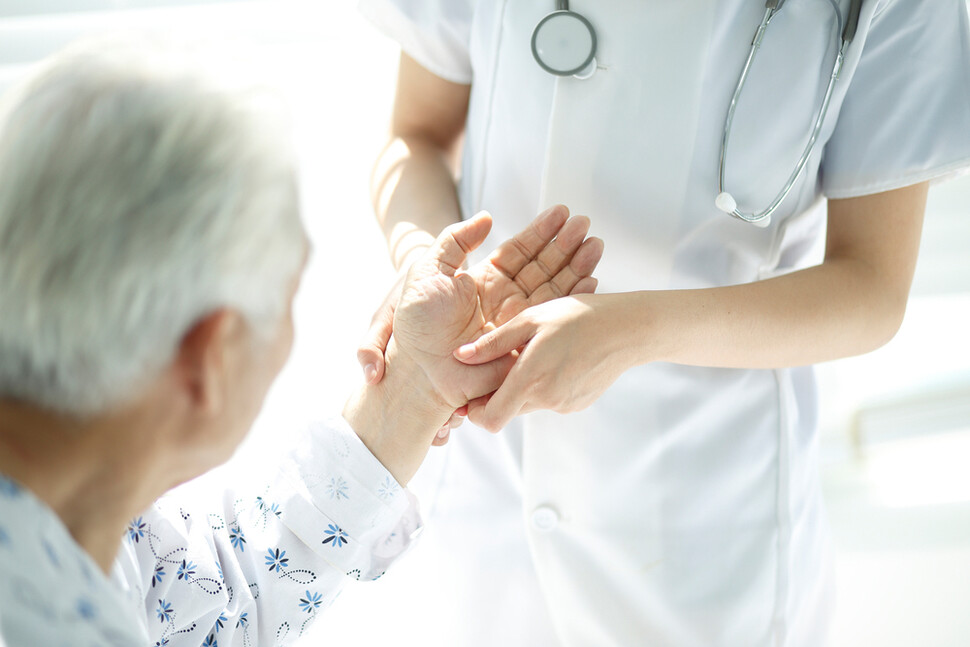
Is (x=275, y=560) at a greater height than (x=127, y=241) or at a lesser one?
lesser

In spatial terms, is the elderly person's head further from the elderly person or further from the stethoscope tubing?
the stethoscope tubing

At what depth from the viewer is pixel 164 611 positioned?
35.2 inches

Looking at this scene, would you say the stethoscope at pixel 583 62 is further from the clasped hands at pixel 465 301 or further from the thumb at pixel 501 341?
the thumb at pixel 501 341

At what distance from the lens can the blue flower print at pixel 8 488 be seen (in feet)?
2.07

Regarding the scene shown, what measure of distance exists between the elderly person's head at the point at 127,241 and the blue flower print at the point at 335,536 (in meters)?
0.35

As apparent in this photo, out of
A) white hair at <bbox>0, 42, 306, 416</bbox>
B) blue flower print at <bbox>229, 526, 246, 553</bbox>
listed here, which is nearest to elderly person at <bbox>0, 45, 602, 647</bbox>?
white hair at <bbox>0, 42, 306, 416</bbox>

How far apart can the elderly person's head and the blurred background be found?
3.14ft

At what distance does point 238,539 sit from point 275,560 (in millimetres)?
52

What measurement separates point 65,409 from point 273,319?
178mm

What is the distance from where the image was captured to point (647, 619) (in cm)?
113

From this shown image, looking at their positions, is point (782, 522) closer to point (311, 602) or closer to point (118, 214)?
point (311, 602)

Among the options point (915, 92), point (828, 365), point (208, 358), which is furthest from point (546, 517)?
point (828, 365)

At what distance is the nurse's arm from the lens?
93 cm

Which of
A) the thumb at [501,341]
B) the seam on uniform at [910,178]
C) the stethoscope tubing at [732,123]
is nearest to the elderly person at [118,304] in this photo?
the thumb at [501,341]
